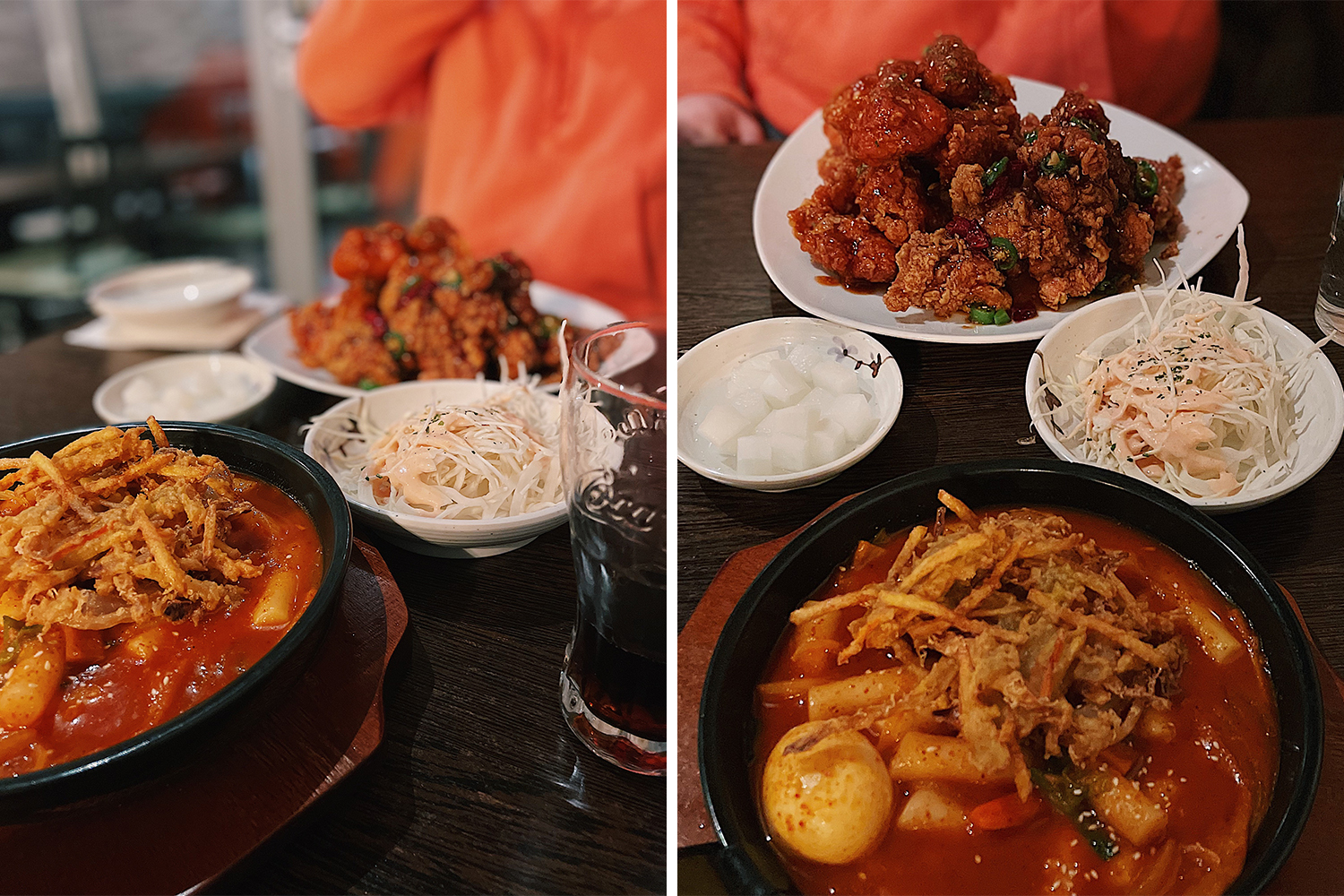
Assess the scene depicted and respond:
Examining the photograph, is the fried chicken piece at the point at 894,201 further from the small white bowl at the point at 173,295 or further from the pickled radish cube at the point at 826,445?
the small white bowl at the point at 173,295

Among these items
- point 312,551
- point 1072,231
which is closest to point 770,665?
point 312,551

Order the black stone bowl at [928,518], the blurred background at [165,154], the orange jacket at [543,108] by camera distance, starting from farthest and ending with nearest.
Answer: the blurred background at [165,154], the orange jacket at [543,108], the black stone bowl at [928,518]

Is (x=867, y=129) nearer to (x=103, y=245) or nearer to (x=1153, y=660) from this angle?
(x=1153, y=660)

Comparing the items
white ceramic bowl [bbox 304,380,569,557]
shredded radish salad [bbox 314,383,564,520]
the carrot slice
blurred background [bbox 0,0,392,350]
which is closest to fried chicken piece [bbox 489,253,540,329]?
white ceramic bowl [bbox 304,380,569,557]

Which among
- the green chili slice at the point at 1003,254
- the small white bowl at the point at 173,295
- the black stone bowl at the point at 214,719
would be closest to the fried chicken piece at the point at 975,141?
the green chili slice at the point at 1003,254

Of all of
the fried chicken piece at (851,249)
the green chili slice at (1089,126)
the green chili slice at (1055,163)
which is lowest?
the fried chicken piece at (851,249)

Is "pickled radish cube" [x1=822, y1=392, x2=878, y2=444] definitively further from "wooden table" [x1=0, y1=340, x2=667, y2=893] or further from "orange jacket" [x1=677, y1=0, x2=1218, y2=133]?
"orange jacket" [x1=677, y1=0, x2=1218, y2=133]
